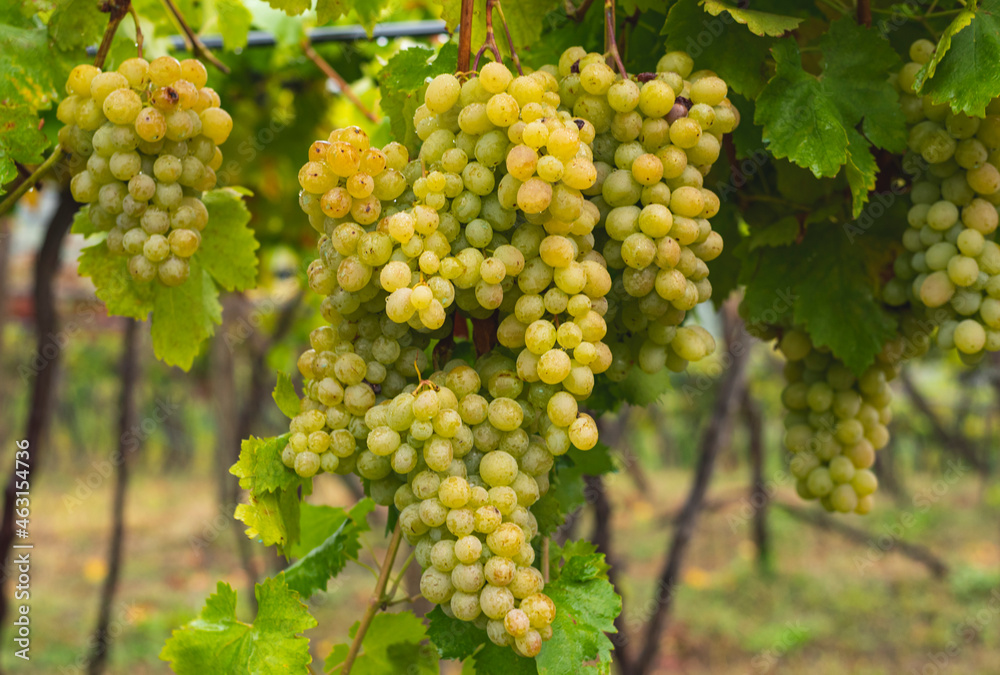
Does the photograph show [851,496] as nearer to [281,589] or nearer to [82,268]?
[281,589]

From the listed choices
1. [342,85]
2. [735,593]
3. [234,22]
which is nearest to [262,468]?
[234,22]

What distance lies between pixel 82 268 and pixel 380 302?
0.44m

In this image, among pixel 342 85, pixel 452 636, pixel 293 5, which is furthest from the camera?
pixel 342 85

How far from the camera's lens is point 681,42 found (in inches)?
30.9

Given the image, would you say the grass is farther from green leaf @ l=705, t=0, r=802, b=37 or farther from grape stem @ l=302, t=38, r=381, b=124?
green leaf @ l=705, t=0, r=802, b=37

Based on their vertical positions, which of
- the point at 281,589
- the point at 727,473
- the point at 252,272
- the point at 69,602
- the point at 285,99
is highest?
the point at 252,272

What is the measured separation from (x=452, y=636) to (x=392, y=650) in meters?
0.17

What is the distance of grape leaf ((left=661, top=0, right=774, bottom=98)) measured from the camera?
0.77 m

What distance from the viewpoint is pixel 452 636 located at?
73cm

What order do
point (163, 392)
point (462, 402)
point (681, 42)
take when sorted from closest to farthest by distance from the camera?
point (462, 402), point (681, 42), point (163, 392)

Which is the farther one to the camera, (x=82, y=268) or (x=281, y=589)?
(x=82, y=268)

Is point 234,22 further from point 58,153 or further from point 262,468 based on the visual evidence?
point 262,468

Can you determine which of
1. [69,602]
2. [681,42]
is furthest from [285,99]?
[69,602]

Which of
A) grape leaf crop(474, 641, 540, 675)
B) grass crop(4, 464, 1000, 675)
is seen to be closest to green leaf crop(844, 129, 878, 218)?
grape leaf crop(474, 641, 540, 675)
